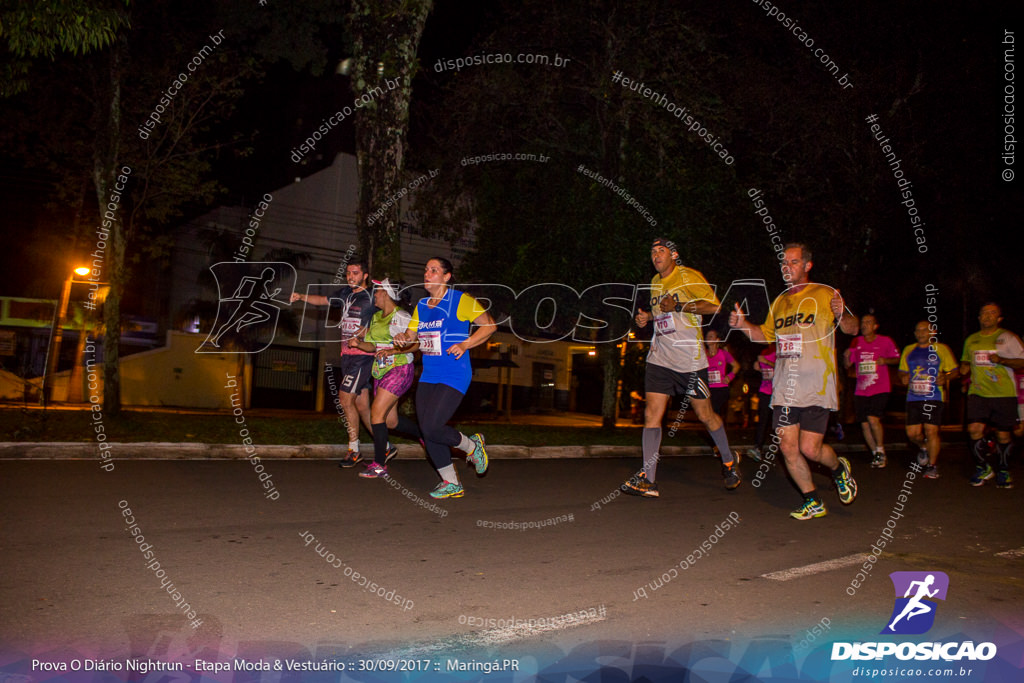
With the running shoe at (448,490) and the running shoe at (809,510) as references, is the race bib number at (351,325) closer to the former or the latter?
the running shoe at (448,490)

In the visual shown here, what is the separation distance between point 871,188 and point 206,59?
14.8m

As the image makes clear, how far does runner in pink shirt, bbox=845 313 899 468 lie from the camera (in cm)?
1122

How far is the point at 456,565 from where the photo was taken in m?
5.04

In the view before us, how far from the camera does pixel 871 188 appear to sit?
1994 centimetres

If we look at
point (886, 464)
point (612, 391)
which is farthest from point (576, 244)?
point (886, 464)

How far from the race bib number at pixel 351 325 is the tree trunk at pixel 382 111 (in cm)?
462


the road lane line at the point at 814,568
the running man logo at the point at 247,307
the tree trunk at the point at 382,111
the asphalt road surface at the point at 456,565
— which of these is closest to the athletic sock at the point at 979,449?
the asphalt road surface at the point at 456,565

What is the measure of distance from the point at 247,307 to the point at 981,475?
93.4ft

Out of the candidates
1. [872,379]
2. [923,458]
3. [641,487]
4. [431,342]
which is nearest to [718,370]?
[872,379]

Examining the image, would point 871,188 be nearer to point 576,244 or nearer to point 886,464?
point 576,244

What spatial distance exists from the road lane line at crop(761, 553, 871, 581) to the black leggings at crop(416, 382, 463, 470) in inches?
116

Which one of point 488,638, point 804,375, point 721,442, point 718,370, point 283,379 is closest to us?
point 488,638

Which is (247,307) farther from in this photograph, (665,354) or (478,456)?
(665,354)

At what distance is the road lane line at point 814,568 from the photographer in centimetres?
491
